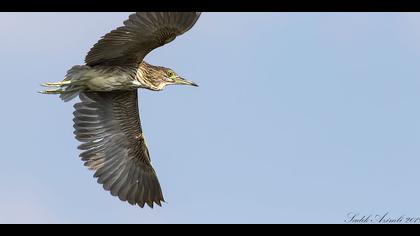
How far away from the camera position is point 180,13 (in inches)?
443

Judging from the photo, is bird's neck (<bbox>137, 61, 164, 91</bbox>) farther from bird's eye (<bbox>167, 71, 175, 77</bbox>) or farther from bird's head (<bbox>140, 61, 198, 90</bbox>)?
bird's eye (<bbox>167, 71, 175, 77</bbox>)

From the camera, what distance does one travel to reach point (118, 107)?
44.2 feet

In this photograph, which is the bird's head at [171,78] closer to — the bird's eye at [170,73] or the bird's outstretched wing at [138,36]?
the bird's eye at [170,73]

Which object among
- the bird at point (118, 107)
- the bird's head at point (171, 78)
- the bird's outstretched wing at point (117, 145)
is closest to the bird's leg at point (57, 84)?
the bird at point (118, 107)

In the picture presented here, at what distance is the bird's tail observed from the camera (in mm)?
12172

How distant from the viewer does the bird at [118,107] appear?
1194 cm

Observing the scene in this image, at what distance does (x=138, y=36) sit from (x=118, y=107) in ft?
7.21

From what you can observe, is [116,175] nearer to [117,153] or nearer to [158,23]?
[117,153]

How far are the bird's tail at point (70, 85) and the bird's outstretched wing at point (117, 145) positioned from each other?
26.2 inches

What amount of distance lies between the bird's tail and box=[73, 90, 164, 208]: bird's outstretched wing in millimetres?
666

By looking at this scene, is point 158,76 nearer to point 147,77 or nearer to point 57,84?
point 147,77
